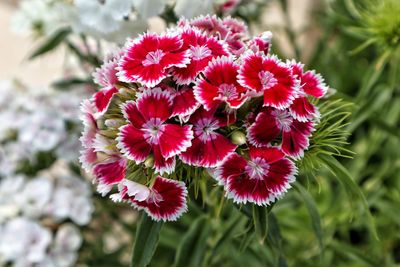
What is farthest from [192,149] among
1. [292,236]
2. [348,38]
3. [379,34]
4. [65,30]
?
[348,38]

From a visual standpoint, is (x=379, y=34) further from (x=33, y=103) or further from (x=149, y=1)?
(x=33, y=103)

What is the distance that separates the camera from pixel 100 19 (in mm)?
977

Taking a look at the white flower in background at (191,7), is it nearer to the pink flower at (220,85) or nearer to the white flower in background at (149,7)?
the white flower in background at (149,7)

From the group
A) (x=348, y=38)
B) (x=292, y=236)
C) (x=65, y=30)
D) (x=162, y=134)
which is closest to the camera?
(x=162, y=134)

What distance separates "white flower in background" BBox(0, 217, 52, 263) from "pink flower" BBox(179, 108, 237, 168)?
62 centimetres

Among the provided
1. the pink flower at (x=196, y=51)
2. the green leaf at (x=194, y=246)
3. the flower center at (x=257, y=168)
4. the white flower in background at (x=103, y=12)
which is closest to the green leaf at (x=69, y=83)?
the white flower in background at (x=103, y=12)

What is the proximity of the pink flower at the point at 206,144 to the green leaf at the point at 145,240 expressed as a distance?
153 mm

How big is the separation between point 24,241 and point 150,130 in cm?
61

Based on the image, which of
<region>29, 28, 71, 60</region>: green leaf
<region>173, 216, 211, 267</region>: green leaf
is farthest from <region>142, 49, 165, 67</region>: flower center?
<region>29, 28, 71, 60</region>: green leaf

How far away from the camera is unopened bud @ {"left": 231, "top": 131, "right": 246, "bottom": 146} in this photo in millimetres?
675

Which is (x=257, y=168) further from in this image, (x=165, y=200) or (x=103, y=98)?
(x=103, y=98)

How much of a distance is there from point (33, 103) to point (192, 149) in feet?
2.46

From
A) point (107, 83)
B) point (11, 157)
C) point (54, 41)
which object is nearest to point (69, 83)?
point (54, 41)

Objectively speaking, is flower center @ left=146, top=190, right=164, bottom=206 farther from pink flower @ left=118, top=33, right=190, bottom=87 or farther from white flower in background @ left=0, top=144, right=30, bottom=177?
white flower in background @ left=0, top=144, right=30, bottom=177
